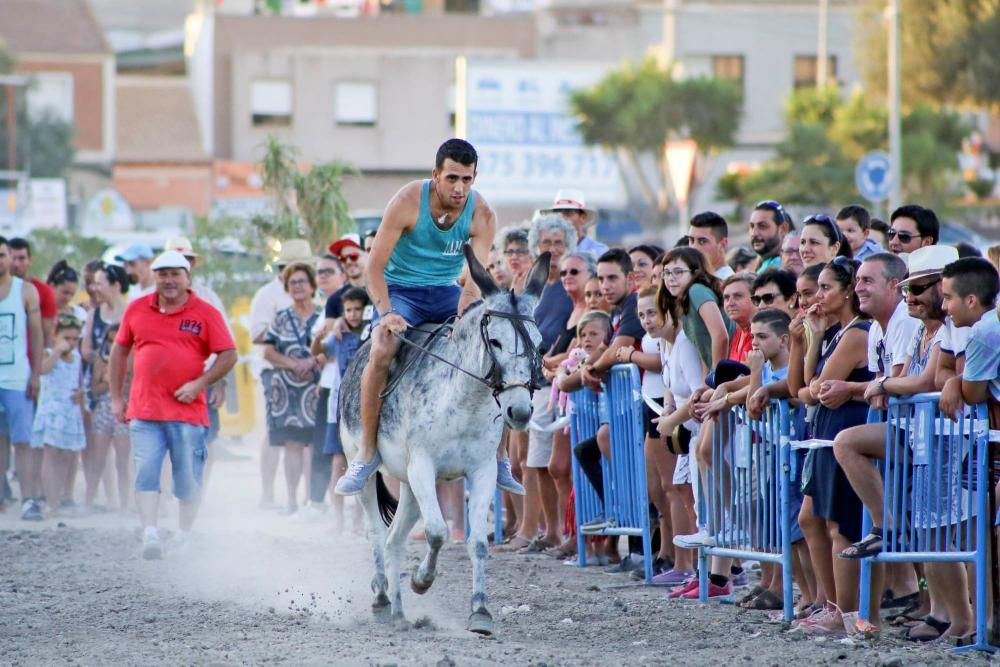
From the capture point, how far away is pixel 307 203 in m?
21.5

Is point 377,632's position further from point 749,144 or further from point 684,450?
point 749,144

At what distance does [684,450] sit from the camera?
11.1 m

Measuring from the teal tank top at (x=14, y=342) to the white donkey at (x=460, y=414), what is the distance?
679cm

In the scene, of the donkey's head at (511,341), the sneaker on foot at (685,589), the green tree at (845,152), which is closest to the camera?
the donkey's head at (511,341)

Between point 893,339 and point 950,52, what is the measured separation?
3586 cm

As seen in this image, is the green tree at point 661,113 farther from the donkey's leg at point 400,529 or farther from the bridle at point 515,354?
the bridle at point 515,354

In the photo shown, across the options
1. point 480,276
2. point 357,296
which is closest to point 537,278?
point 480,276

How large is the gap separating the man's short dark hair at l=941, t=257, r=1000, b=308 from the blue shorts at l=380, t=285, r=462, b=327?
3223 millimetres

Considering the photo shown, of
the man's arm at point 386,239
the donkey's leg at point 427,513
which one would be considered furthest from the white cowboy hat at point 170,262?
the donkey's leg at point 427,513

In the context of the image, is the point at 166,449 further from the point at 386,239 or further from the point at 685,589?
the point at 685,589

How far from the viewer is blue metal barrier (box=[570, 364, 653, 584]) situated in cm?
1152

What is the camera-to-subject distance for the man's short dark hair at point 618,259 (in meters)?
12.6

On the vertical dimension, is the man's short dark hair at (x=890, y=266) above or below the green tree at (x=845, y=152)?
below

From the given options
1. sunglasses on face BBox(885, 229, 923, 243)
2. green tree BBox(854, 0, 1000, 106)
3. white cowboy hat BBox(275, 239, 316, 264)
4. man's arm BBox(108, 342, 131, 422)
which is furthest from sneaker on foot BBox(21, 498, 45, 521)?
green tree BBox(854, 0, 1000, 106)
